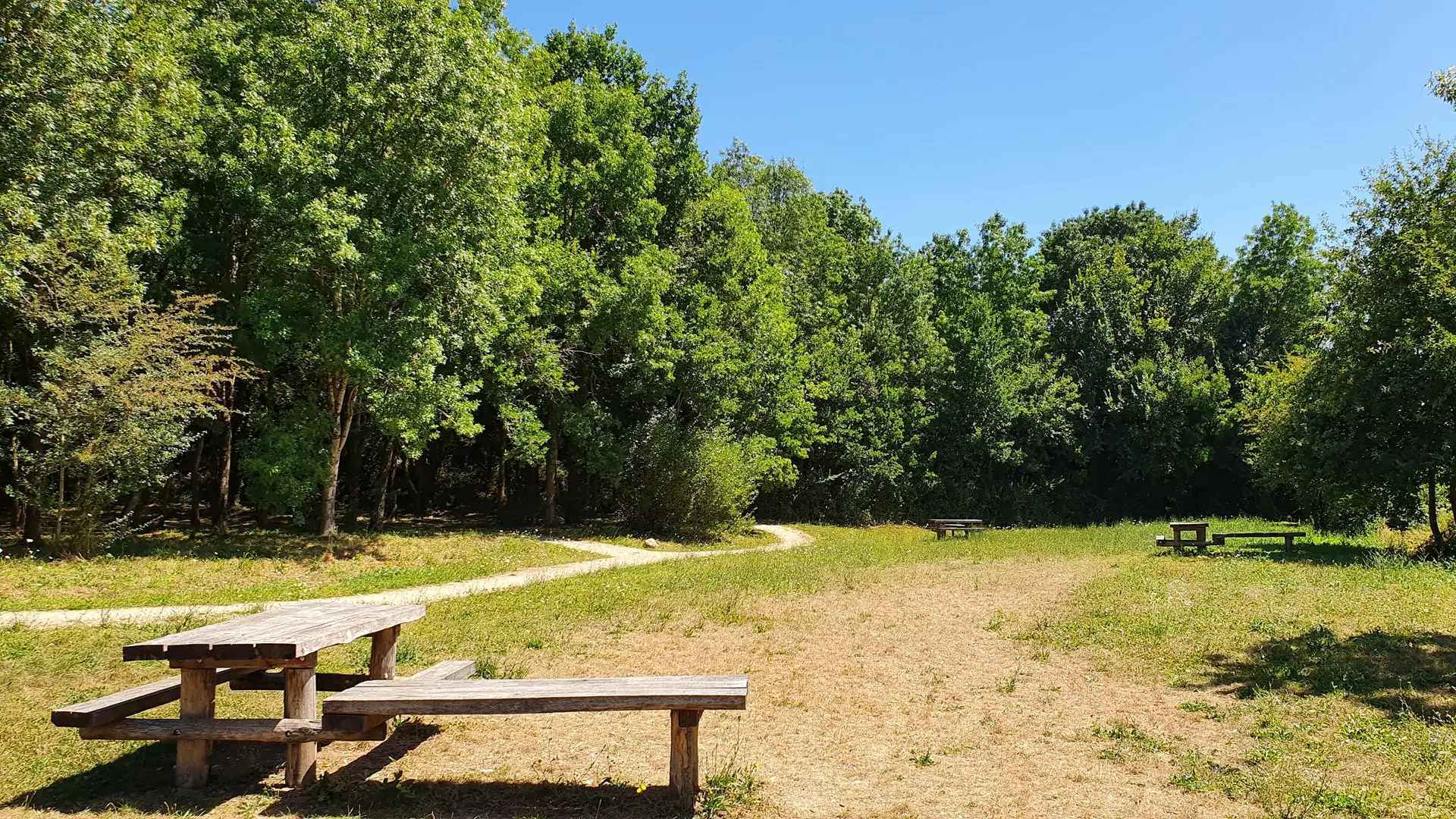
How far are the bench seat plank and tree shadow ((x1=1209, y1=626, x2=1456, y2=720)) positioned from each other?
509 centimetres

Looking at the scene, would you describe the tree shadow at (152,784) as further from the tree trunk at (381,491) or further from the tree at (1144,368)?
the tree at (1144,368)

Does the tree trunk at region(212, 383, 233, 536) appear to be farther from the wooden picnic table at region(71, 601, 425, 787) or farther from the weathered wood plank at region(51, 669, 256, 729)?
the wooden picnic table at region(71, 601, 425, 787)

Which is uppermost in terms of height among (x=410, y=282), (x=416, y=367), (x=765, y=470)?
(x=410, y=282)

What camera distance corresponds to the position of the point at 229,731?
16.2 feet

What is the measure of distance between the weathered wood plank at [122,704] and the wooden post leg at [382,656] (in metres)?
0.88

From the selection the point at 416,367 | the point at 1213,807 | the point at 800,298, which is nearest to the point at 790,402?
the point at 800,298

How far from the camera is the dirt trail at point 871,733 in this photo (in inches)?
195

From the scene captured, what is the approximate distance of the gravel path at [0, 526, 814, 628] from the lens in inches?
381

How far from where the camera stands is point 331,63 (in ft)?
54.1

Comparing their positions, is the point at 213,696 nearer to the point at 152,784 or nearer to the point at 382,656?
the point at 152,784

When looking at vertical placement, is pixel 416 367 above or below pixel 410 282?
below

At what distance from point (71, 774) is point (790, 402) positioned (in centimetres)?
2653

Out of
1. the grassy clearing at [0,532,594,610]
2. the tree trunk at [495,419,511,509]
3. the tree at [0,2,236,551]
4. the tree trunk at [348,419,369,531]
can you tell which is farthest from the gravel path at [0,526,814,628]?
the tree trunk at [495,419,511,509]

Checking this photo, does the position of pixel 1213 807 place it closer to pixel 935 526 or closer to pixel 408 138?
pixel 408 138
